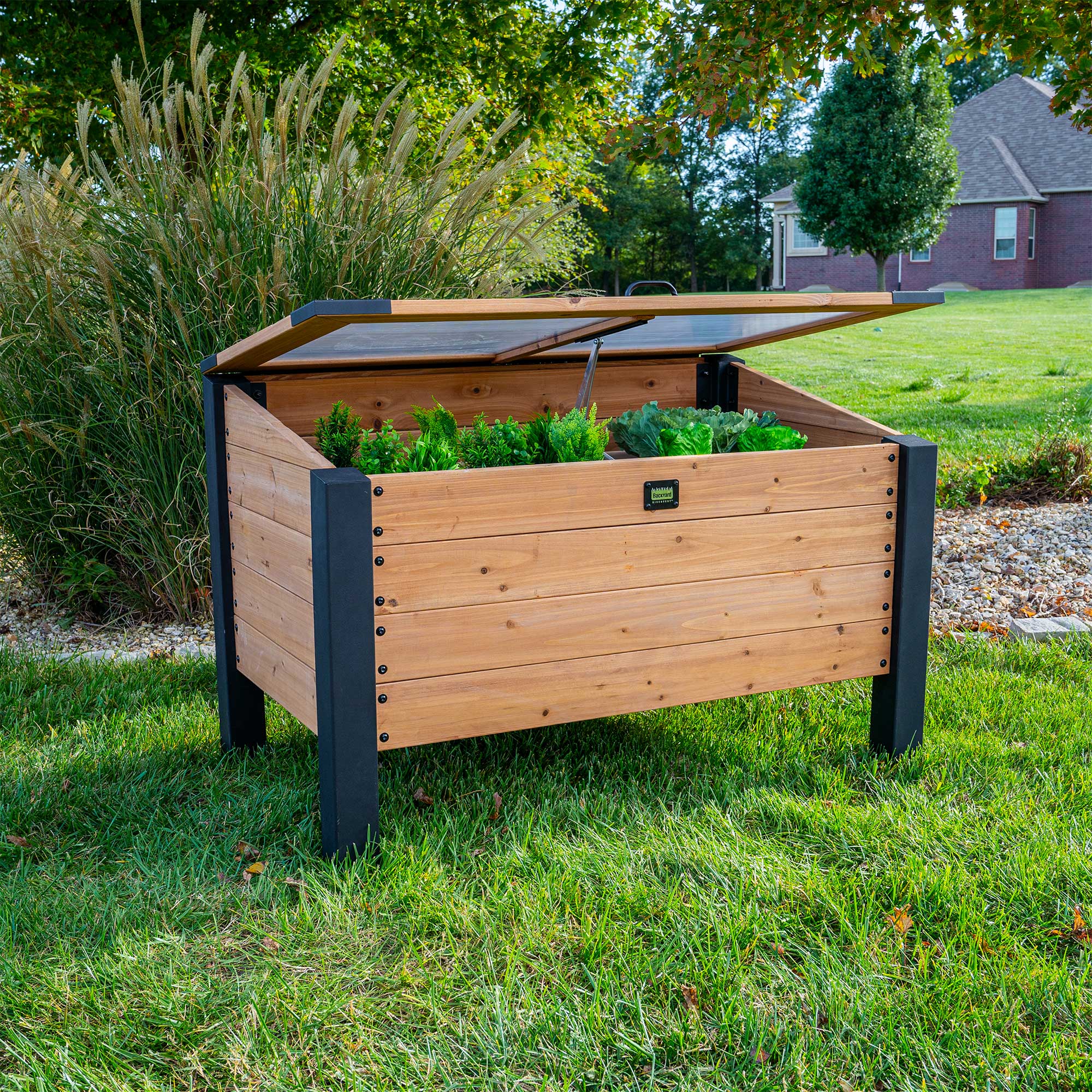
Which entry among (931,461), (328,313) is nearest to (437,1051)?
Result: (328,313)

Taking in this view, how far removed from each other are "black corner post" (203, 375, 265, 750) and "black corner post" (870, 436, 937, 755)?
1879mm

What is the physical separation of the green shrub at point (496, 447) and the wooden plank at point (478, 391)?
0.64 metres

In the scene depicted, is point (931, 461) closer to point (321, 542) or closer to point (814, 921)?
point (814, 921)

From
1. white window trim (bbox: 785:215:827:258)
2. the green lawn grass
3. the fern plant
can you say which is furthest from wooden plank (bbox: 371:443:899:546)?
white window trim (bbox: 785:215:827:258)

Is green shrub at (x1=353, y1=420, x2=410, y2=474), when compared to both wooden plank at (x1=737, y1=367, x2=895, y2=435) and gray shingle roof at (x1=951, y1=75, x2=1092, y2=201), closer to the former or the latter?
wooden plank at (x1=737, y1=367, x2=895, y2=435)

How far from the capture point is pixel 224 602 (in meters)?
3.22

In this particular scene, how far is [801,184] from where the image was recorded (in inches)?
1074

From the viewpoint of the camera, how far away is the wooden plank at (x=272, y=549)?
2602mm

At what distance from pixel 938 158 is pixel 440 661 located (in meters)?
27.0

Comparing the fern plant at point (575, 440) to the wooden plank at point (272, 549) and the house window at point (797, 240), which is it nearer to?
the wooden plank at point (272, 549)

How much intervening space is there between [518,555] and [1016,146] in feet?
116

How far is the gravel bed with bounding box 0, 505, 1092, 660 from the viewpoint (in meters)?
4.54

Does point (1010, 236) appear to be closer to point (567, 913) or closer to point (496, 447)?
point (496, 447)

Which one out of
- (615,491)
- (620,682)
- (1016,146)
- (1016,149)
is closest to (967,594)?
A: (620,682)
